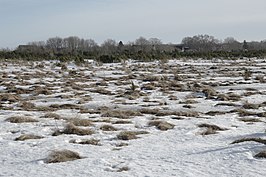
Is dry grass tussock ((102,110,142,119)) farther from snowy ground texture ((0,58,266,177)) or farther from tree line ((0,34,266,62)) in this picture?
tree line ((0,34,266,62))

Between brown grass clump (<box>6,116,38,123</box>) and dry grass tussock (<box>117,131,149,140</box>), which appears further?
brown grass clump (<box>6,116,38,123</box>)

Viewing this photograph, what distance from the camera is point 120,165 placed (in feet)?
22.5

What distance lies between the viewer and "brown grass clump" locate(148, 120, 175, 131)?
10180mm

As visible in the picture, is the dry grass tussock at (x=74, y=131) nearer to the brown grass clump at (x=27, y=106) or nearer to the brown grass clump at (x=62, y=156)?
the brown grass clump at (x=62, y=156)

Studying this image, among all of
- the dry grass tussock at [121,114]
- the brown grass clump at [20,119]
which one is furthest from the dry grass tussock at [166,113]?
the brown grass clump at [20,119]

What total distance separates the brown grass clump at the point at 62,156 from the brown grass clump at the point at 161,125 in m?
3.25

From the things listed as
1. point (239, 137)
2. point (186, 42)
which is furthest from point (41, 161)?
point (186, 42)

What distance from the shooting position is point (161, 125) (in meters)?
10.3

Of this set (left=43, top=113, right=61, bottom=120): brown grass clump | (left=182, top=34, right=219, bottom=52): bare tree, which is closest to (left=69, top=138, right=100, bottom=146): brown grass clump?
(left=43, top=113, right=61, bottom=120): brown grass clump

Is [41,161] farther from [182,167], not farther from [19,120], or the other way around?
[19,120]

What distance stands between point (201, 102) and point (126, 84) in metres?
7.85

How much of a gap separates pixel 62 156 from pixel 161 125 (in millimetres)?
3671

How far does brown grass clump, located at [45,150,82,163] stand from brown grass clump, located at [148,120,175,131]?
3.25 m

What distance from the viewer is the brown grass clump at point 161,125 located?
10180 mm
